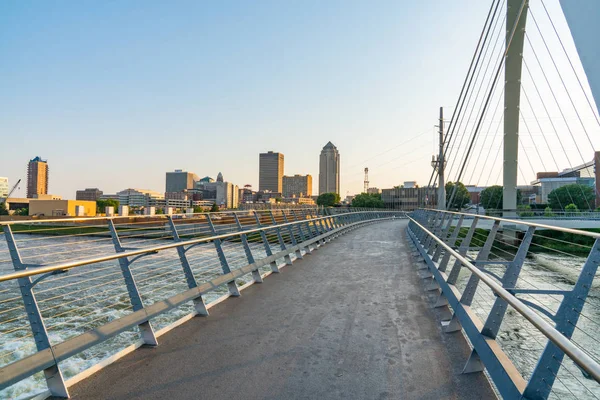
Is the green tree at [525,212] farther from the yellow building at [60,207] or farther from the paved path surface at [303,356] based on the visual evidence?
the yellow building at [60,207]

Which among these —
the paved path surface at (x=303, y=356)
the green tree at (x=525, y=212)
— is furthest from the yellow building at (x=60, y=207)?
the paved path surface at (x=303, y=356)

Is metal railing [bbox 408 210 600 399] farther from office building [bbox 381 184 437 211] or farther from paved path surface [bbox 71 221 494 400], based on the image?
office building [bbox 381 184 437 211]

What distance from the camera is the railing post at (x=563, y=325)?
228cm

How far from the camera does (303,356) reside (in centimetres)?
388

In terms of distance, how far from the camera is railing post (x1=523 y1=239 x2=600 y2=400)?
2.28 metres

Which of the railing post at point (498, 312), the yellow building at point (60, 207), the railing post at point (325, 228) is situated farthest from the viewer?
the yellow building at point (60, 207)

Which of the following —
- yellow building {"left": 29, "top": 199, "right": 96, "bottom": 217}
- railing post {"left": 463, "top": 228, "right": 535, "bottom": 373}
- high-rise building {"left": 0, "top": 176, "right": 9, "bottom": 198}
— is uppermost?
high-rise building {"left": 0, "top": 176, "right": 9, "bottom": 198}

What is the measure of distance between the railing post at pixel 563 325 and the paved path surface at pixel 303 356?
804mm

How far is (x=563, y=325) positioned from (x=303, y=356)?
2.32m

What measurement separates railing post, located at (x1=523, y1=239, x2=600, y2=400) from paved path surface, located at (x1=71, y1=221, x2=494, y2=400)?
2.64ft

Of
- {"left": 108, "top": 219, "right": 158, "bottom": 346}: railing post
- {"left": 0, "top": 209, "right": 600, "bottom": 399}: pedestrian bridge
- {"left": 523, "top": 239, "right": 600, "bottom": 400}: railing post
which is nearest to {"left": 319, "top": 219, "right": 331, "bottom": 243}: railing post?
{"left": 0, "top": 209, "right": 600, "bottom": 399}: pedestrian bridge

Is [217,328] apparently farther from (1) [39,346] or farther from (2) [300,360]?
(1) [39,346]

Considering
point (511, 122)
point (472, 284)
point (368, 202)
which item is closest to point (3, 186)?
point (368, 202)

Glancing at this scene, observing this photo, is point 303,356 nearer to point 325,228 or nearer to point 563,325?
point 563,325
